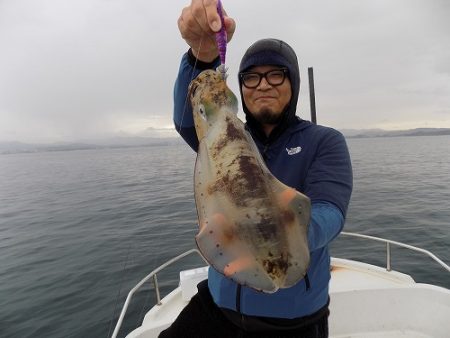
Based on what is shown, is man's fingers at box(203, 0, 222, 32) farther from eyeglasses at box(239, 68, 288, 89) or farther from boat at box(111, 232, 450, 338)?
boat at box(111, 232, 450, 338)

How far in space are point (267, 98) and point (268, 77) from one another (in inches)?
7.2

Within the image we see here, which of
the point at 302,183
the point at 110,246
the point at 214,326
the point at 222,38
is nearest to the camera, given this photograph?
the point at 222,38

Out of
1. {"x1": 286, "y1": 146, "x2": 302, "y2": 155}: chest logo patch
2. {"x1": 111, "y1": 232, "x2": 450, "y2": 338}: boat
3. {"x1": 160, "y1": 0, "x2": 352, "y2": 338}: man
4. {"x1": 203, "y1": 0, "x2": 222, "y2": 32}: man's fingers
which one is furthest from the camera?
{"x1": 111, "y1": 232, "x2": 450, "y2": 338}: boat

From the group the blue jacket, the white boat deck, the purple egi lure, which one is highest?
the purple egi lure

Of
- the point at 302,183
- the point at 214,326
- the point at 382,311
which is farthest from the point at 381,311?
the point at 302,183

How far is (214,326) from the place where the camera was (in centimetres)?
299

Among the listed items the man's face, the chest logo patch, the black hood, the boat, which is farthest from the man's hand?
the boat

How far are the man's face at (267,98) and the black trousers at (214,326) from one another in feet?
5.89

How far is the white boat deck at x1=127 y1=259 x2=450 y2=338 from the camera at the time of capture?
17.2 feet

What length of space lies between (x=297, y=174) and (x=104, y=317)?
8862 millimetres

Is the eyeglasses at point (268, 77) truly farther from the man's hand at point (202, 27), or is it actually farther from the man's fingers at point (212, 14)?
the man's fingers at point (212, 14)

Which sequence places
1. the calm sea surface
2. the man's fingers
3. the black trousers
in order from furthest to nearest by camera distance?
1. the calm sea surface
2. the black trousers
3. the man's fingers

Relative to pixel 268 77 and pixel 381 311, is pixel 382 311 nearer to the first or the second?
pixel 381 311

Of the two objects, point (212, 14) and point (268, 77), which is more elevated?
point (212, 14)
